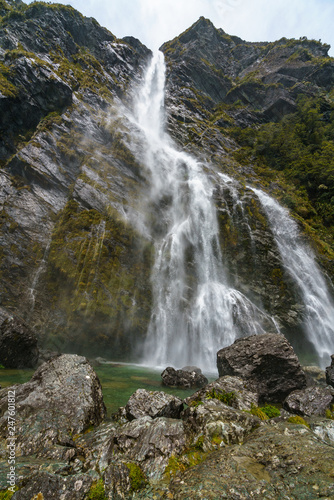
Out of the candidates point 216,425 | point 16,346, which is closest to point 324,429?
point 216,425

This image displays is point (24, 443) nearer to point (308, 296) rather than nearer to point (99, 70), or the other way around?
point (308, 296)

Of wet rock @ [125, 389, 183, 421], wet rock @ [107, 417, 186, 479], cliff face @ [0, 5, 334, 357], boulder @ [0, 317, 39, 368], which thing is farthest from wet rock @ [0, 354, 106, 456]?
cliff face @ [0, 5, 334, 357]

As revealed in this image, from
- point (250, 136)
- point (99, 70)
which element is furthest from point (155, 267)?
point (99, 70)

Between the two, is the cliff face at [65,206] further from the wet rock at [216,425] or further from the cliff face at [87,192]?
the wet rock at [216,425]

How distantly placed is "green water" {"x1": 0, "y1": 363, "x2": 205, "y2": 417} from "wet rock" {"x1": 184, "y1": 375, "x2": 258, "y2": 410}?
3.34m

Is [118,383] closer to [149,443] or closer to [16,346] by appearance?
[16,346]

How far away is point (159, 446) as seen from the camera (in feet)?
15.7

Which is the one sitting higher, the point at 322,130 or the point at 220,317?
the point at 322,130

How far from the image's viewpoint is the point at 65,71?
4134 centimetres

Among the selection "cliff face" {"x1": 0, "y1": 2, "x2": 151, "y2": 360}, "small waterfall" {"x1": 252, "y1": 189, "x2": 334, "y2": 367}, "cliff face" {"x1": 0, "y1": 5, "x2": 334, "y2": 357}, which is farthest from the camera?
"small waterfall" {"x1": 252, "y1": 189, "x2": 334, "y2": 367}

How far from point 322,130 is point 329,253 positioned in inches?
1271

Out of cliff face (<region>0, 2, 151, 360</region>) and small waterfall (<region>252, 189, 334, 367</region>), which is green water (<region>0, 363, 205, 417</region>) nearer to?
cliff face (<region>0, 2, 151, 360</region>)

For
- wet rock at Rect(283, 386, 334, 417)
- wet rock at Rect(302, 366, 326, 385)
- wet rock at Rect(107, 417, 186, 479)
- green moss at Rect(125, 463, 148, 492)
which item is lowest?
green moss at Rect(125, 463, 148, 492)

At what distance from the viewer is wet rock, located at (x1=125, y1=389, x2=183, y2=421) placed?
270 inches
